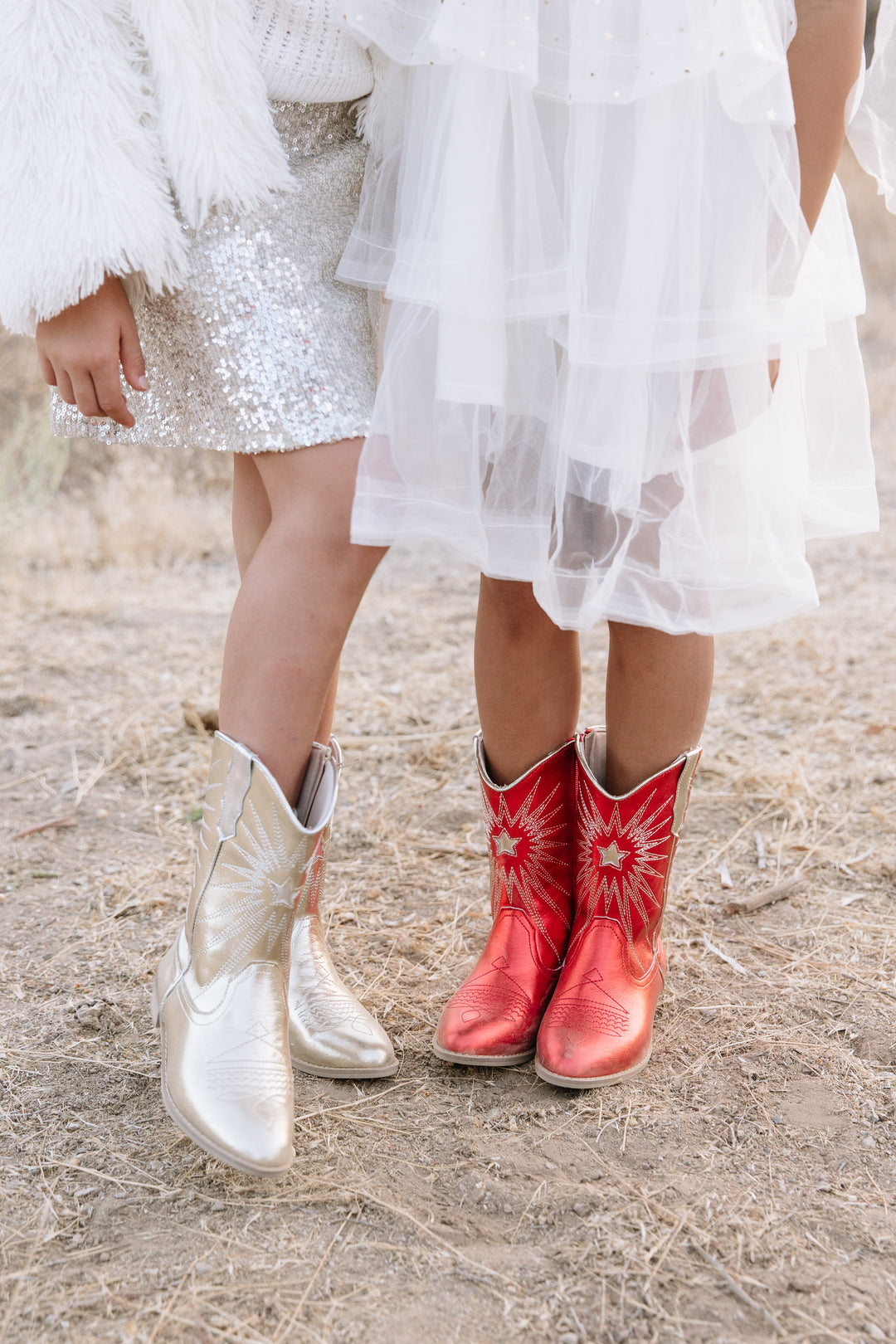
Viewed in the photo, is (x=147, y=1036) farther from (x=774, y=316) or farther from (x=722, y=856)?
(x=774, y=316)

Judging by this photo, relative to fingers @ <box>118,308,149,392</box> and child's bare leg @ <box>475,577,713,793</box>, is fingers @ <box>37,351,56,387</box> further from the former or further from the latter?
child's bare leg @ <box>475,577,713,793</box>

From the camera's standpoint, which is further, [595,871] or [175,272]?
[595,871]

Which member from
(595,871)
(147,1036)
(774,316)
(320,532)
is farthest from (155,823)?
(774,316)

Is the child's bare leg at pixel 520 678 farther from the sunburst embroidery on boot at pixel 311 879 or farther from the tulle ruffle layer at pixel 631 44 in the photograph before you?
the tulle ruffle layer at pixel 631 44

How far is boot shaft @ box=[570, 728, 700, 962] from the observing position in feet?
4.15

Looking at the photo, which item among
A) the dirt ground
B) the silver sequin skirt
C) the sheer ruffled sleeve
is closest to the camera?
the dirt ground

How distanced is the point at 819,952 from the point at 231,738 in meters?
0.88

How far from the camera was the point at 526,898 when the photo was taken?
1331 mm

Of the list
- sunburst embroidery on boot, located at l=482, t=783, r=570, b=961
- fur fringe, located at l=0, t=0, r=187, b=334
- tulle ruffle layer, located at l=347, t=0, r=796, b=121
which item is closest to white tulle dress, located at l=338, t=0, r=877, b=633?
tulle ruffle layer, located at l=347, t=0, r=796, b=121

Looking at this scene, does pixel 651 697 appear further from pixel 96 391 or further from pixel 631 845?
pixel 96 391

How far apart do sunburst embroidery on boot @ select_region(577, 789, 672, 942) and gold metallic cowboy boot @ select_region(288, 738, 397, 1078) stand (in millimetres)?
288

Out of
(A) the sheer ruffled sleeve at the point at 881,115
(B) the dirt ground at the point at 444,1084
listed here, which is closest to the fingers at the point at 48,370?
(B) the dirt ground at the point at 444,1084

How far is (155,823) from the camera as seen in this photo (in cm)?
191

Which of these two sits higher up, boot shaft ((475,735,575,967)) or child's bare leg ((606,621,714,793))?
child's bare leg ((606,621,714,793))
